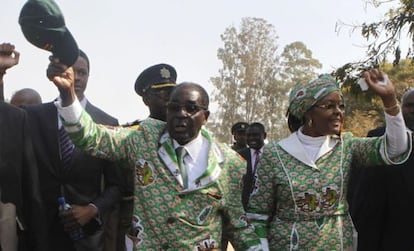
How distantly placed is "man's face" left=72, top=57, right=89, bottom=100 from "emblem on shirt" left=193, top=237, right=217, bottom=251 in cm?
148

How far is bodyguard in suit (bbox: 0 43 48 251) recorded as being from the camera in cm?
304

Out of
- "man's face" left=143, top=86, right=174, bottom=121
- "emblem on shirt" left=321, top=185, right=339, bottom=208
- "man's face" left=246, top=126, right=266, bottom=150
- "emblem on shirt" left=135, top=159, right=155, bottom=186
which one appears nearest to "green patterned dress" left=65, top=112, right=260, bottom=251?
"emblem on shirt" left=135, top=159, right=155, bottom=186

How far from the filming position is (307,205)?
3.24 meters

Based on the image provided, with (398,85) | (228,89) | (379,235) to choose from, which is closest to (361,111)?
(398,85)

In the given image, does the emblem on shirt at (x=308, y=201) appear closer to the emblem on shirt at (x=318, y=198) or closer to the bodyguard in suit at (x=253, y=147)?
the emblem on shirt at (x=318, y=198)

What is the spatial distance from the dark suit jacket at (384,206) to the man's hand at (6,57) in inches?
105

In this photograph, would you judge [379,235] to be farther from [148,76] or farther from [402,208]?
[148,76]

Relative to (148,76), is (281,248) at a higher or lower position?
lower

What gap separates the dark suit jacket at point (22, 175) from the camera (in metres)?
3.12

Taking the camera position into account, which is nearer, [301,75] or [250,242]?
[250,242]

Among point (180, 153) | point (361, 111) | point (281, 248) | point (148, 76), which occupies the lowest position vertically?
point (361, 111)

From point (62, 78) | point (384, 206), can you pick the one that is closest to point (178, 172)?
point (62, 78)

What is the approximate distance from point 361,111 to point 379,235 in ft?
77.3

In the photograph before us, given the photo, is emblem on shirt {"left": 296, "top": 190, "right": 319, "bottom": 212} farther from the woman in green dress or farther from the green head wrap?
the green head wrap
